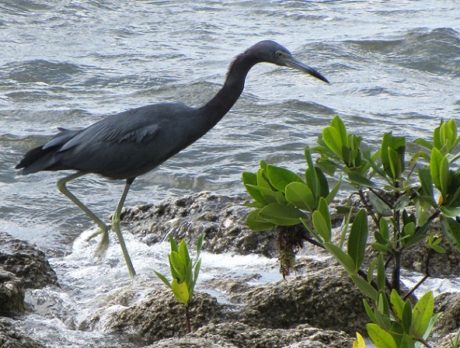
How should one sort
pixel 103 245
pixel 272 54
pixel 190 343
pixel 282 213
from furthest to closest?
pixel 272 54 → pixel 103 245 → pixel 190 343 → pixel 282 213

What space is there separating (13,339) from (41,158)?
128 inches

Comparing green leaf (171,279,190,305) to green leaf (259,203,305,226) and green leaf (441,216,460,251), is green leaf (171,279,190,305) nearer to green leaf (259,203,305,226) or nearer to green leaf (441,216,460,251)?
green leaf (259,203,305,226)

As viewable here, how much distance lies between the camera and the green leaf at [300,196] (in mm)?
2789

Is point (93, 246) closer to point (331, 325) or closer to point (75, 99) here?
point (331, 325)

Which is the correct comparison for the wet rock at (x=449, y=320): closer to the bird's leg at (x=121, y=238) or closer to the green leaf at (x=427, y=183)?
the green leaf at (x=427, y=183)

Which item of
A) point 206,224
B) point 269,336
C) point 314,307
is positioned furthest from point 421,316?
point 206,224

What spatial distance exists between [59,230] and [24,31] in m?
5.97

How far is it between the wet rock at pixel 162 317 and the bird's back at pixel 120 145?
2039mm

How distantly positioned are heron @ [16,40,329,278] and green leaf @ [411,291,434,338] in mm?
4042

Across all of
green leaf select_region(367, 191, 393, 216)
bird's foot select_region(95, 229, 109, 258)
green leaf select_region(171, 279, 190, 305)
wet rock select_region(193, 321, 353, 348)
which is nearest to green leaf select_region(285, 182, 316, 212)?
green leaf select_region(367, 191, 393, 216)

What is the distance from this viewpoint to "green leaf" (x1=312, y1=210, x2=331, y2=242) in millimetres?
2668

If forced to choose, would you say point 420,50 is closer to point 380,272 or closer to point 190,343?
point 190,343

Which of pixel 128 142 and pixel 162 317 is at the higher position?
pixel 128 142

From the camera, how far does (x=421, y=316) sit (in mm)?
2473
